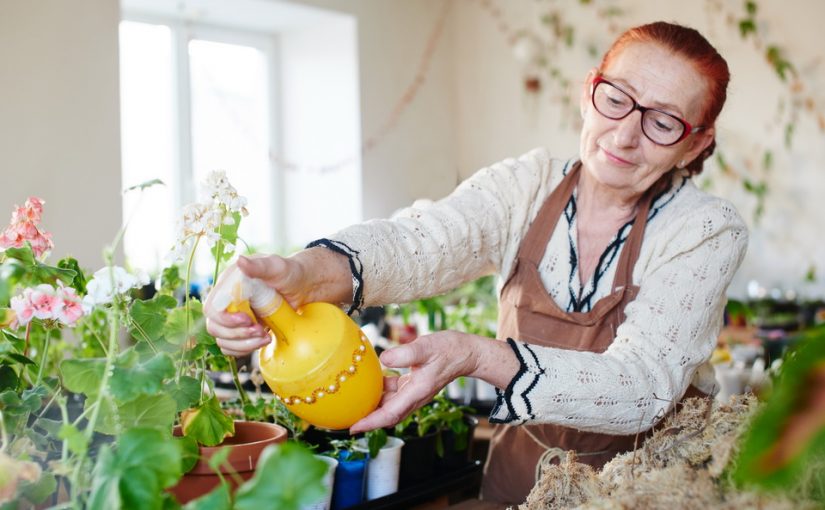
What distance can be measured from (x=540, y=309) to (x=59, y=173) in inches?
95.7

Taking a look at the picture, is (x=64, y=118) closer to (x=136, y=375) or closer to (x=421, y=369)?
(x=421, y=369)

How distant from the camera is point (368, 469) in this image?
138cm

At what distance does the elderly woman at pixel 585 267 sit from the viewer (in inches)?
48.7

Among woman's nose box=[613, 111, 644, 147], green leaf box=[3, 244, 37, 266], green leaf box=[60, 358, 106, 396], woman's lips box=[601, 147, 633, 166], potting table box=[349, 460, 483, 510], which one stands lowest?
potting table box=[349, 460, 483, 510]

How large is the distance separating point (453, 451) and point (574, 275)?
1.31ft

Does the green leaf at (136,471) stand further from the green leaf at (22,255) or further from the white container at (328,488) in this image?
the white container at (328,488)

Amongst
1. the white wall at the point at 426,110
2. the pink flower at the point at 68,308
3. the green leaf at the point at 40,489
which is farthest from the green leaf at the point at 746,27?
the green leaf at the point at 40,489

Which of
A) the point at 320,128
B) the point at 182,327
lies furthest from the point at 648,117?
the point at 320,128

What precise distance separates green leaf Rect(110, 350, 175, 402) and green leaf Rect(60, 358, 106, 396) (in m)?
0.06

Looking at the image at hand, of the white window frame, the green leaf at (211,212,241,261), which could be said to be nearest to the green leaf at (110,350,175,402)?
the green leaf at (211,212,241,261)

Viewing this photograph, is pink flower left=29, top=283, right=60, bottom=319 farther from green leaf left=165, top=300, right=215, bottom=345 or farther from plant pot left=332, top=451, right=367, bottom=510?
plant pot left=332, top=451, right=367, bottom=510

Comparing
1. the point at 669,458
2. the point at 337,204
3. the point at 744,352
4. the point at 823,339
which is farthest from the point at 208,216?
the point at 337,204

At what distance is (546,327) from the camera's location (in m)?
1.61

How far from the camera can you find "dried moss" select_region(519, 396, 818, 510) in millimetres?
789
